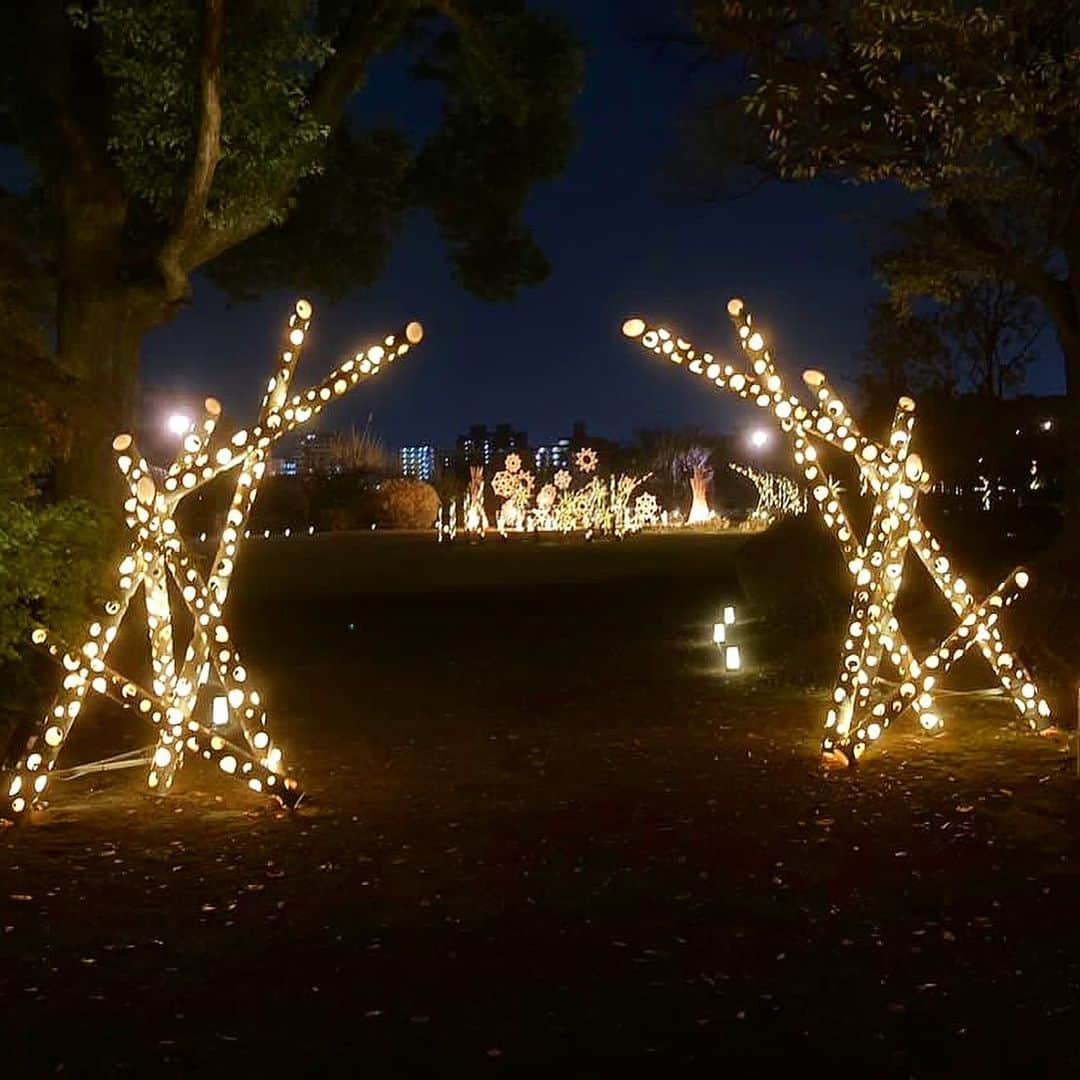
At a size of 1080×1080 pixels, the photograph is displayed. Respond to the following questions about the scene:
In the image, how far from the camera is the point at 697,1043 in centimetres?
466

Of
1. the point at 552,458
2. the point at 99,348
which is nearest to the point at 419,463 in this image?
the point at 552,458

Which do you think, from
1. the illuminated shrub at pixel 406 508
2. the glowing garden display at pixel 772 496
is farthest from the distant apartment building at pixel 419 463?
the glowing garden display at pixel 772 496

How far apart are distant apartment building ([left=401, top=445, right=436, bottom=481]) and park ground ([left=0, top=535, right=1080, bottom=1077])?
2010 inches

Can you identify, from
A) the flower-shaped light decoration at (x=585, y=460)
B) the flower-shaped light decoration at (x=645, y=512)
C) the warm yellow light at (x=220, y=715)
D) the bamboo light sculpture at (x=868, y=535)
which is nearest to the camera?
the bamboo light sculpture at (x=868, y=535)

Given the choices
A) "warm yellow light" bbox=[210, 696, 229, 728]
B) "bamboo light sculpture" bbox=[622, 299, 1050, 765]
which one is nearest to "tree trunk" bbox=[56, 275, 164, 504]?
"warm yellow light" bbox=[210, 696, 229, 728]

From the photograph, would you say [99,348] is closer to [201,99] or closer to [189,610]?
[201,99]

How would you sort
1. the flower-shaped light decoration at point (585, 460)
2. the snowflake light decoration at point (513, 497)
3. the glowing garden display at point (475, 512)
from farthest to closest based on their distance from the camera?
1. the flower-shaped light decoration at point (585, 460)
2. the snowflake light decoration at point (513, 497)
3. the glowing garden display at point (475, 512)

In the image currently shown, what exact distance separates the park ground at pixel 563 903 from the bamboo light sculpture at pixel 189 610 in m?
0.32

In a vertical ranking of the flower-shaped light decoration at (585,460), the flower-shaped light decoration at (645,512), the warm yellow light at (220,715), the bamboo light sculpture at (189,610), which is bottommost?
the warm yellow light at (220,715)

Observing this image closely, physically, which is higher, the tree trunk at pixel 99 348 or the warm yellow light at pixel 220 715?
the tree trunk at pixel 99 348

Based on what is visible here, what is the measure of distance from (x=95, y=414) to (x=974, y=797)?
6477 mm

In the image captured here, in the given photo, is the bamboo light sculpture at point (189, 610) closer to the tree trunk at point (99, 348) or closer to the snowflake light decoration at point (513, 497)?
the tree trunk at point (99, 348)

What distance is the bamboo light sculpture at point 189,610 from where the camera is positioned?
806cm

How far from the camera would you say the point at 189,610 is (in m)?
8.39
